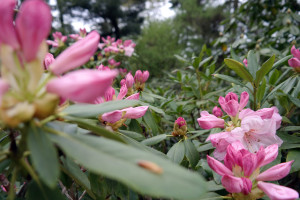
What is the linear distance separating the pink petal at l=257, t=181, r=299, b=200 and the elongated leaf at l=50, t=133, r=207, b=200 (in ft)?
0.91

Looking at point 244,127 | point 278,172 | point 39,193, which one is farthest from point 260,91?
point 39,193

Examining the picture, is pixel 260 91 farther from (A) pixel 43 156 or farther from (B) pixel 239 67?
(A) pixel 43 156

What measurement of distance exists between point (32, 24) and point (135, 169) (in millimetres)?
251

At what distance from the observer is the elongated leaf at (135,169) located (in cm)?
30

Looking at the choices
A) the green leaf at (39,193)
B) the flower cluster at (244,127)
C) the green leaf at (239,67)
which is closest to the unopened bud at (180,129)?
the flower cluster at (244,127)

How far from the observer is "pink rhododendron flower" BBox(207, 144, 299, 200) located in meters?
0.59

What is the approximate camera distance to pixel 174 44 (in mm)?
8867

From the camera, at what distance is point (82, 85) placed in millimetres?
344

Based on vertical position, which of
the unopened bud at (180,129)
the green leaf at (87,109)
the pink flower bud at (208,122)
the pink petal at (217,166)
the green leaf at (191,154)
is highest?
the green leaf at (87,109)

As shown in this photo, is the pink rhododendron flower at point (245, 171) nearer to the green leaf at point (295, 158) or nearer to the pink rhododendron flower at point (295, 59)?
the green leaf at point (295, 158)

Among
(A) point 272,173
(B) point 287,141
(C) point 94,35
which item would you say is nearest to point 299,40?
(B) point 287,141

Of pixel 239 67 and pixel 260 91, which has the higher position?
pixel 239 67

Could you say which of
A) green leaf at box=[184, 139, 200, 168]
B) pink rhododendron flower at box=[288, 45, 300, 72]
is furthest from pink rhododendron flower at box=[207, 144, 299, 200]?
pink rhododendron flower at box=[288, 45, 300, 72]

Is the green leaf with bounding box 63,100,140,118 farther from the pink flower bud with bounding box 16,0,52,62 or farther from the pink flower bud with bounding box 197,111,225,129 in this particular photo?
the pink flower bud with bounding box 197,111,225,129
